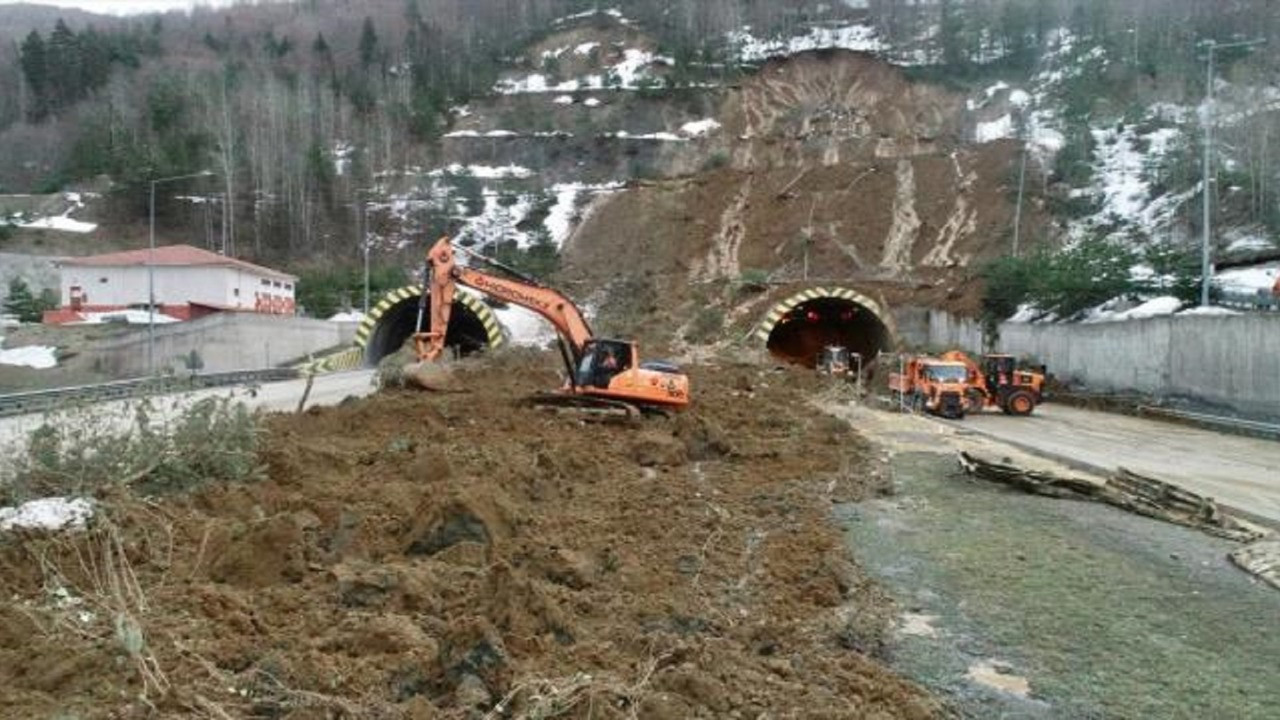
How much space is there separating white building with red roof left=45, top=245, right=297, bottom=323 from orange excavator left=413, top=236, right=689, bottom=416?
1298 inches

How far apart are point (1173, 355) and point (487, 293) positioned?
19332 millimetres

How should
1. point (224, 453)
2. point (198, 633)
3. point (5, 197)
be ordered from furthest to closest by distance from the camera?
1. point (5, 197)
2. point (224, 453)
3. point (198, 633)

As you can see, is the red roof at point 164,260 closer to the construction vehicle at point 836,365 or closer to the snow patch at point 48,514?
the construction vehicle at point 836,365

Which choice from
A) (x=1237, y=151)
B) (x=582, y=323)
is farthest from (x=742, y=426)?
(x=1237, y=151)

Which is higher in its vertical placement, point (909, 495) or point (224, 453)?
point (224, 453)

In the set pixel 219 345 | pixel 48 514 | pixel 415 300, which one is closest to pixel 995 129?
pixel 415 300

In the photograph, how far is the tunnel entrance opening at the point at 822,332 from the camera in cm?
4206

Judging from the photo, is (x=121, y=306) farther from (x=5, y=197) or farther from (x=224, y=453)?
(x=224, y=453)

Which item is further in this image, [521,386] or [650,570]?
[521,386]

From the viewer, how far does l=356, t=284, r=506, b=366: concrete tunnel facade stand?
121 feet

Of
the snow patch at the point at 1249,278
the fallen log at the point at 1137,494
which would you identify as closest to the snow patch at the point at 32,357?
the fallen log at the point at 1137,494

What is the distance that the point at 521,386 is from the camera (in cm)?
2452

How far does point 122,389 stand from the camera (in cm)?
2216

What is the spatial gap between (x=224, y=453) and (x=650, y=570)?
4.98 meters
